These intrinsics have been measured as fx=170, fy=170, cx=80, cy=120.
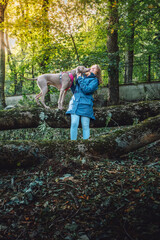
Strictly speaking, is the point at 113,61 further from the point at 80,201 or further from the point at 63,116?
the point at 80,201

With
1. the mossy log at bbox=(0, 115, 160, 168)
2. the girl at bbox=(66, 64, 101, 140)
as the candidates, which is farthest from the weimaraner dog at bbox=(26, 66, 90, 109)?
the mossy log at bbox=(0, 115, 160, 168)

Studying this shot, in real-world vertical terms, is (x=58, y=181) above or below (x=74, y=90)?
below

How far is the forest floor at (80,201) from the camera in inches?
58.1

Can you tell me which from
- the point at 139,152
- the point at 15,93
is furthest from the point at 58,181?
the point at 15,93

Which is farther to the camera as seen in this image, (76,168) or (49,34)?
(49,34)

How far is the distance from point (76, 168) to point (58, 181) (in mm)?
434

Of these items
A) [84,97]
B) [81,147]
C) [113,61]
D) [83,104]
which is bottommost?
[81,147]

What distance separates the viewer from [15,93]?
48.8 ft

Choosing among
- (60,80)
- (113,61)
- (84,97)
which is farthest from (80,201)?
(113,61)

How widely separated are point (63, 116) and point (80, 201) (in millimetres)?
2812

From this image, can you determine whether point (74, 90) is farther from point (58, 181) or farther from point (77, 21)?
point (77, 21)

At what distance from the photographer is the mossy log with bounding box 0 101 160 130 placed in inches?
175

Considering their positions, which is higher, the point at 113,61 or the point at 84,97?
the point at 113,61

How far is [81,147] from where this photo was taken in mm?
3014
